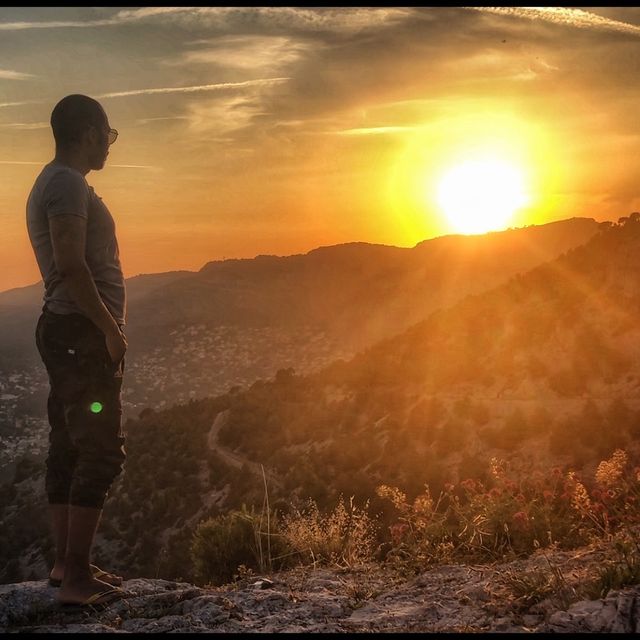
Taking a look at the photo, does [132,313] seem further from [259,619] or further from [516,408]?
[259,619]

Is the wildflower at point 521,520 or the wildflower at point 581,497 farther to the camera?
the wildflower at point 521,520

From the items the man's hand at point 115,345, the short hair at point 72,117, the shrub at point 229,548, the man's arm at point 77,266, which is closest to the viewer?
the man's arm at point 77,266

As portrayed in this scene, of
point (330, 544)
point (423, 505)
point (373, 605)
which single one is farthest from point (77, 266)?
point (423, 505)

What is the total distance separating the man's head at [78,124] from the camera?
12.0 ft

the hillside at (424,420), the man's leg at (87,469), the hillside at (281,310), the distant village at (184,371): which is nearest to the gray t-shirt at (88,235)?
the man's leg at (87,469)

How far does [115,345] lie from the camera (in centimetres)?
356

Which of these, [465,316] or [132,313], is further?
[132,313]

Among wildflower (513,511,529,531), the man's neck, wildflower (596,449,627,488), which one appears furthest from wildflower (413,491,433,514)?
the man's neck

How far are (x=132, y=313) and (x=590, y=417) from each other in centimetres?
8203

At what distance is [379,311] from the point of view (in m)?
92.2

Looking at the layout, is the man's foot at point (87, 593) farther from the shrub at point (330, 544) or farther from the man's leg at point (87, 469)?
the shrub at point (330, 544)

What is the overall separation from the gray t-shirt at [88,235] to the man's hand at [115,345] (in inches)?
8.5

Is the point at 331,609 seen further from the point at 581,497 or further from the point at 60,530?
the point at 581,497

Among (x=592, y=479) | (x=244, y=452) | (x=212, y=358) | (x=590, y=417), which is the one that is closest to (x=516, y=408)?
(x=590, y=417)
